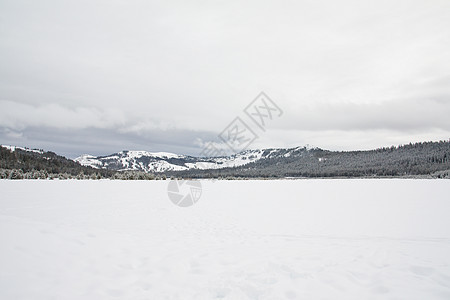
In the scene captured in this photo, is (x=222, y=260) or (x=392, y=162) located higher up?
(x=392, y=162)

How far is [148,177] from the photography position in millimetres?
50594

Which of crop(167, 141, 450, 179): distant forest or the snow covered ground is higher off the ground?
crop(167, 141, 450, 179): distant forest

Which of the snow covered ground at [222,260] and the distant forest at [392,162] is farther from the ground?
the distant forest at [392,162]

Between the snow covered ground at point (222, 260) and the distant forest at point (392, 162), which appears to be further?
the distant forest at point (392, 162)

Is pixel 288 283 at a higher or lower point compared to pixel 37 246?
lower

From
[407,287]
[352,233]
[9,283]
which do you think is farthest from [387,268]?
[9,283]

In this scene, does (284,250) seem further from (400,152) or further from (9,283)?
(400,152)

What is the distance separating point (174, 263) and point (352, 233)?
6.13 m

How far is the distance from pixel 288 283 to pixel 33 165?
79.2 metres

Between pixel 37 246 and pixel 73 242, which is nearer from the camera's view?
pixel 37 246

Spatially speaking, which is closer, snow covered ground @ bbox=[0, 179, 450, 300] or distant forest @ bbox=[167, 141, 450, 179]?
snow covered ground @ bbox=[0, 179, 450, 300]

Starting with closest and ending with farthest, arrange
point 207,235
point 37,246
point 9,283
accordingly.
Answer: point 9,283 < point 37,246 < point 207,235

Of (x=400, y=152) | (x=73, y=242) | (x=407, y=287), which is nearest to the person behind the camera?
(x=407, y=287)

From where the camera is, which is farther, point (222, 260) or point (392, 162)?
point (392, 162)
